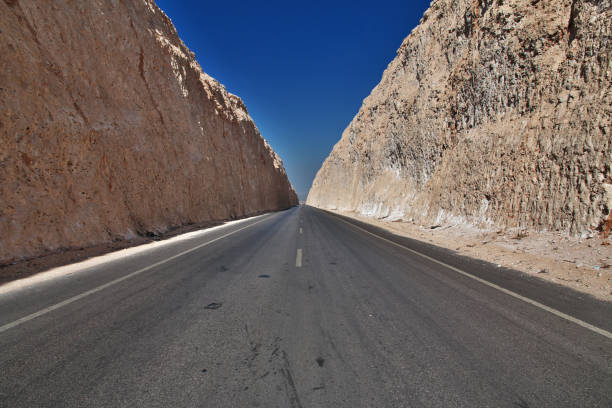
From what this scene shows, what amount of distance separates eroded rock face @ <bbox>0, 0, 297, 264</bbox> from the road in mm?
4546

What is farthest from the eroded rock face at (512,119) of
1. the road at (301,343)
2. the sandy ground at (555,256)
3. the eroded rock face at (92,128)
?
the eroded rock face at (92,128)

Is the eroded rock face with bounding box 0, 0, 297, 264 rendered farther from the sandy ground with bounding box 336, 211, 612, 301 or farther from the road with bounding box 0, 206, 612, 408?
the sandy ground with bounding box 336, 211, 612, 301

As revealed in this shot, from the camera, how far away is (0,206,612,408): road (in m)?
2.04

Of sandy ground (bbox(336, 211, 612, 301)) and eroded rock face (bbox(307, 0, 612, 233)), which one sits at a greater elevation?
eroded rock face (bbox(307, 0, 612, 233))

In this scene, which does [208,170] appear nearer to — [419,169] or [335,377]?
[419,169]

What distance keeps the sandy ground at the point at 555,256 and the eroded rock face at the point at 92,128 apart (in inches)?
501

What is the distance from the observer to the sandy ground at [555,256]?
541 cm

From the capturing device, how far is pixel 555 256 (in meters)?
7.56

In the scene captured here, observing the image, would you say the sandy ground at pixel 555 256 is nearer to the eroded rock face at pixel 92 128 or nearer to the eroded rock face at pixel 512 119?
the eroded rock face at pixel 512 119

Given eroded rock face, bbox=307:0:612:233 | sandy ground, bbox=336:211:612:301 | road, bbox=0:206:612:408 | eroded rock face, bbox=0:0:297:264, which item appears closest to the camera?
road, bbox=0:206:612:408

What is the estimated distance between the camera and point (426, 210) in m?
18.4

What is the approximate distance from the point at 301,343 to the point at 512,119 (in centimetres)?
1537

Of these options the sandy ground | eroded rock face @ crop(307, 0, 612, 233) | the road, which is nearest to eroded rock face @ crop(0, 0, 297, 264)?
the road

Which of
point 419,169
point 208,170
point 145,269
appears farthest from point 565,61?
point 208,170
